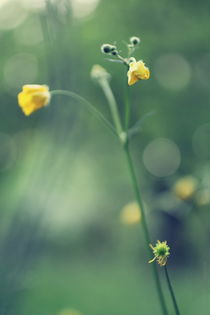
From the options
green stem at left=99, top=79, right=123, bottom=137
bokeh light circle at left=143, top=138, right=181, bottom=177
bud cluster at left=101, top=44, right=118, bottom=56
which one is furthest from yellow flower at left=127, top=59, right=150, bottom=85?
bokeh light circle at left=143, top=138, right=181, bottom=177

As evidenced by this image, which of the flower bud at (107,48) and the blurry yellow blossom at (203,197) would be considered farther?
the blurry yellow blossom at (203,197)

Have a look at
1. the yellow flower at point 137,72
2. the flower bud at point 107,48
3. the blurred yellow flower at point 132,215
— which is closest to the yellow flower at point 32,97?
the flower bud at point 107,48

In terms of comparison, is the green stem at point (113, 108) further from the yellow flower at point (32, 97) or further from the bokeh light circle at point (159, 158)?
the bokeh light circle at point (159, 158)

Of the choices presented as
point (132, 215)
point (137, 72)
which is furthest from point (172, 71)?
point (137, 72)

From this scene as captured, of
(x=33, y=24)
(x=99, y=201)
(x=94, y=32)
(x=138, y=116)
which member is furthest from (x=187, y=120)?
(x=33, y=24)

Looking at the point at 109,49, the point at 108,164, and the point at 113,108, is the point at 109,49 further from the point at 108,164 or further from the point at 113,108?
the point at 108,164

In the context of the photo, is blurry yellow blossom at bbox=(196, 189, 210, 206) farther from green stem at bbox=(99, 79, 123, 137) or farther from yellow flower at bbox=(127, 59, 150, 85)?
yellow flower at bbox=(127, 59, 150, 85)

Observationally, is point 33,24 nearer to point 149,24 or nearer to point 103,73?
point 149,24
